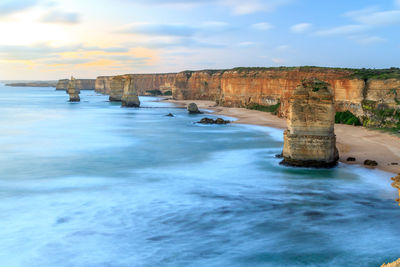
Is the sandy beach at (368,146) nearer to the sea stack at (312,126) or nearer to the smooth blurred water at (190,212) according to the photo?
the smooth blurred water at (190,212)

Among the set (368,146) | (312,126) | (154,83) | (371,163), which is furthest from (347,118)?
(154,83)

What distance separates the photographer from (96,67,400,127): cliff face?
3691cm

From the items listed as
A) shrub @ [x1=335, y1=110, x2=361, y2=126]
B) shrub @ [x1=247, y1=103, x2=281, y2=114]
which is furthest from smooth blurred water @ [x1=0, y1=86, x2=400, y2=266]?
shrub @ [x1=247, y1=103, x2=281, y2=114]

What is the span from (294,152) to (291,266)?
1107 cm

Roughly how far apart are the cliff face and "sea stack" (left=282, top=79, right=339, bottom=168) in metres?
6.17

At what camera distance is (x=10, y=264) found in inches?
459

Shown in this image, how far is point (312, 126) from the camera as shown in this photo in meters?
21.1

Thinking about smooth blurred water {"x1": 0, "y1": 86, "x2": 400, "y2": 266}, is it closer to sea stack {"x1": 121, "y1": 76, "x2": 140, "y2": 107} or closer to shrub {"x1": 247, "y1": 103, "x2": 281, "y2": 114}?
shrub {"x1": 247, "y1": 103, "x2": 281, "y2": 114}

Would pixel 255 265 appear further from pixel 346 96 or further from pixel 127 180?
pixel 346 96

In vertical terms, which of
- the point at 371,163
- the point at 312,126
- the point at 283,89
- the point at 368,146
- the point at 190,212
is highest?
the point at 283,89

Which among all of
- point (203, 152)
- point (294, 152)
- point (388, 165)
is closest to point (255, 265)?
point (294, 152)

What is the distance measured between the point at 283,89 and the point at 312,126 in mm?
34041

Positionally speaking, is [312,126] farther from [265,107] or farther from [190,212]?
[265,107]

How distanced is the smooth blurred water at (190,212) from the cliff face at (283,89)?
9917mm
